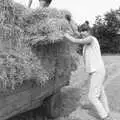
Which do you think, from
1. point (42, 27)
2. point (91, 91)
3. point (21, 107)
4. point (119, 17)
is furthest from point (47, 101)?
point (119, 17)

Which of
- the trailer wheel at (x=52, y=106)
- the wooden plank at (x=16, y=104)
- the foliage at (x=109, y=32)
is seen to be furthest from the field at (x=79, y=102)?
the foliage at (x=109, y=32)

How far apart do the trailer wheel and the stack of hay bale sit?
1.70 feet

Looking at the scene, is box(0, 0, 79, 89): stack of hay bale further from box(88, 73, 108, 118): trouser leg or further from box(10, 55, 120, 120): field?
box(10, 55, 120, 120): field

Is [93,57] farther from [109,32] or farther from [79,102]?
[109,32]

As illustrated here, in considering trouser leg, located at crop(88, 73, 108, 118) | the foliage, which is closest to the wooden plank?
trouser leg, located at crop(88, 73, 108, 118)

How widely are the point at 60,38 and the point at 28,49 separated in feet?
2.00

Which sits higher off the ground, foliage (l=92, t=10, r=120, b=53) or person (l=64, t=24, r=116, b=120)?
foliage (l=92, t=10, r=120, b=53)

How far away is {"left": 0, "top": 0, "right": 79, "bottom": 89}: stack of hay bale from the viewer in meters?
2.86

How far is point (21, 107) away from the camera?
3.25 m

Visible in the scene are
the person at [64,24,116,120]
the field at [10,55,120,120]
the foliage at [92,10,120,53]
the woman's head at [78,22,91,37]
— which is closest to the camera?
the person at [64,24,116,120]

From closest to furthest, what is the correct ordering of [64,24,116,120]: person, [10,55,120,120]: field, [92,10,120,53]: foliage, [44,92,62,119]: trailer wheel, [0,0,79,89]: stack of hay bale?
[0,0,79,89]: stack of hay bale, [64,24,116,120]: person, [44,92,62,119]: trailer wheel, [10,55,120,120]: field, [92,10,120,53]: foliage

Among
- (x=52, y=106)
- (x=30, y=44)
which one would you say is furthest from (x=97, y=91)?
(x=30, y=44)

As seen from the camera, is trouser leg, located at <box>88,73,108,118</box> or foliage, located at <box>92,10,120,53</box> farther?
foliage, located at <box>92,10,120,53</box>

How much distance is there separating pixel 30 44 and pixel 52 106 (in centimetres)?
153
